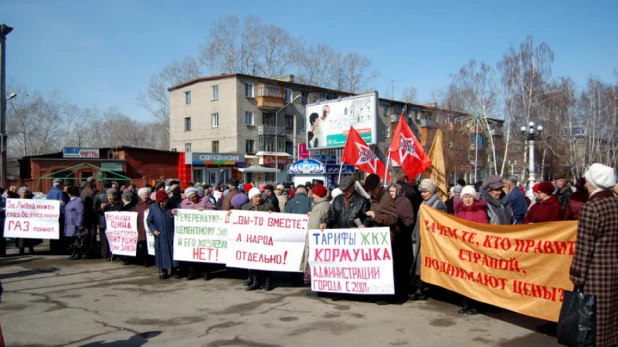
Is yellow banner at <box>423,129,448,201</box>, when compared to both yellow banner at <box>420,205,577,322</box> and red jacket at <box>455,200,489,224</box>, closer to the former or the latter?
yellow banner at <box>420,205,577,322</box>

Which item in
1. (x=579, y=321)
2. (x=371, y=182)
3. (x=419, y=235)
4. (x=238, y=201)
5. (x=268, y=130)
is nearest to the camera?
(x=579, y=321)

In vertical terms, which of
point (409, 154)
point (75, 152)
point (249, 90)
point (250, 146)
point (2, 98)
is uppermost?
point (249, 90)

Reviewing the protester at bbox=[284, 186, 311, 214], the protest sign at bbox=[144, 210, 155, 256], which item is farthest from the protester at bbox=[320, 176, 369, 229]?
the protest sign at bbox=[144, 210, 155, 256]

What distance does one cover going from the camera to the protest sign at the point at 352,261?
24.5ft

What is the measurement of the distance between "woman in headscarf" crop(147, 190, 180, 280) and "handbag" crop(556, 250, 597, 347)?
7175 mm

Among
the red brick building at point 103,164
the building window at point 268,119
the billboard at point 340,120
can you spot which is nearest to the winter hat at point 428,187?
the billboard at point 340,120

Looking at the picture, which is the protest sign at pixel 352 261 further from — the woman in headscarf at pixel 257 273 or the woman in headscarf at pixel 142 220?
the woman in headscarf at pixel 142 220

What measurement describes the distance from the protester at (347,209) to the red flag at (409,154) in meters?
3.61

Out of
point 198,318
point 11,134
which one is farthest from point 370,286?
point 11,134

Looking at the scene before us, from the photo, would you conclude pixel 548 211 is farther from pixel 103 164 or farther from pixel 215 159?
pixel 215 159

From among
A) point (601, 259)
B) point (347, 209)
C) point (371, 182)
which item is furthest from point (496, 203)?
point (601, 259)

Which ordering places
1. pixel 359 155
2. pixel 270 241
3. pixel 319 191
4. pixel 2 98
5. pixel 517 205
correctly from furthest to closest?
pixel 2 98, pixel 359 155, pixel 517 205, pixel 270 241, pixel 319 191

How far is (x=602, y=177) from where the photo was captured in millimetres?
4879

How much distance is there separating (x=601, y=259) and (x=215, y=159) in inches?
1746
